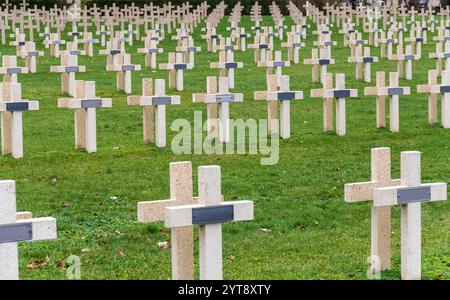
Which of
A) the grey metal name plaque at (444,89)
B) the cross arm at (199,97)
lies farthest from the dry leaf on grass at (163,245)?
the grey metal name plaque at (444,89)

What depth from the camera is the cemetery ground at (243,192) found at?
10148mm

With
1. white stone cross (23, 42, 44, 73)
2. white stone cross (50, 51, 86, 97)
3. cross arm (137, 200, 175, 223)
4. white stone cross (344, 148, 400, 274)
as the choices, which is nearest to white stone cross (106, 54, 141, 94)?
white stone cross (50, 51, 86, 97)

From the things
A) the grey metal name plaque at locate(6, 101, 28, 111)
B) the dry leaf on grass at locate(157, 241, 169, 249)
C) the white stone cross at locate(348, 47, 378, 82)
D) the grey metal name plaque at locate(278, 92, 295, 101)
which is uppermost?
the grey metal name plaque at locate(6, 101, 28, 111)

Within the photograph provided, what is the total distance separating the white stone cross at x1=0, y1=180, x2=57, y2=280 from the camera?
721 cm

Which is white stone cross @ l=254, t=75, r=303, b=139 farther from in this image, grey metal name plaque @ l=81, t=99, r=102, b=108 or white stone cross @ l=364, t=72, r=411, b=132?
grey metal name plaque @ l=81, t=99, r=102, b=108

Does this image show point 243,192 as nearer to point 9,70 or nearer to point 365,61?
point 9,70

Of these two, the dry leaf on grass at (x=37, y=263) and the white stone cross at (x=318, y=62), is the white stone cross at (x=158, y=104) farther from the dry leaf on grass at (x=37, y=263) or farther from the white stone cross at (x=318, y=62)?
the white stone cross at (x=318, y=62)

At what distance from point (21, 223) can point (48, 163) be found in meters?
7.81

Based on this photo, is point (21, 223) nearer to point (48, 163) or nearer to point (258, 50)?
point (48, 163)

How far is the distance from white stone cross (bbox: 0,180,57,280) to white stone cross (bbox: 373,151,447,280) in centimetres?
255

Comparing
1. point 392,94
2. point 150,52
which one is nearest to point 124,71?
point 150,52

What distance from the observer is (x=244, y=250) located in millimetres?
10695

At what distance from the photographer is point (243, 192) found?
13352 millimetres

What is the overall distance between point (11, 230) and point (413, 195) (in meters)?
3.06
